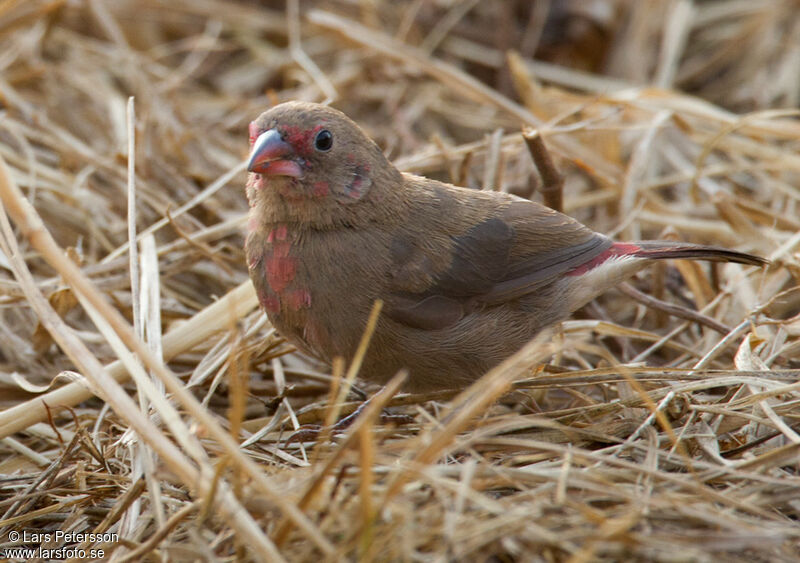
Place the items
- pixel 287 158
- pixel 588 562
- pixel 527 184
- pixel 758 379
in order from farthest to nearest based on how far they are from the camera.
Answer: pixel 527 184
pixel 287 158
pixel 758 379
pixel 588 562

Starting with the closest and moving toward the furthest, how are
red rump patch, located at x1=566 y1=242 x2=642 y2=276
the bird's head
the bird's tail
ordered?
the bird's head
the bird's tail
red rump patch, located at x1=566 y1=242 x2=642 y2=276

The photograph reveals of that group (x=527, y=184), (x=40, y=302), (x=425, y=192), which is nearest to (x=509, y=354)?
(x=425, y=192)

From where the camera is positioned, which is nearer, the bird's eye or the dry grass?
the dry grass

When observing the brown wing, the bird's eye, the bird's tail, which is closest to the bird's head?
the bird's eye

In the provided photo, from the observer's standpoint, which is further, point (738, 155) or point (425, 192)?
point (738, 155)

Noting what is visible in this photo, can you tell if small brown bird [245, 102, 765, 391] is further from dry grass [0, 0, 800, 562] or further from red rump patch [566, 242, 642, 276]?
dry grass [0, 0, 800, 562]

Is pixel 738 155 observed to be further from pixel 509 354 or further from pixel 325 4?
pixel 325 4

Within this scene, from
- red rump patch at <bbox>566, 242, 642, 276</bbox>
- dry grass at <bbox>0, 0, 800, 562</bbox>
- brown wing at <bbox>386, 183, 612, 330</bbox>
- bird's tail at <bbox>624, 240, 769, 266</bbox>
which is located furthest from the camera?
red rump patch at <bbox>566, 242, 642, 276</bbox>

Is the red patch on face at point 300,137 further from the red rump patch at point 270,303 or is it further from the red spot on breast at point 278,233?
the red rump patch at point 270,303
